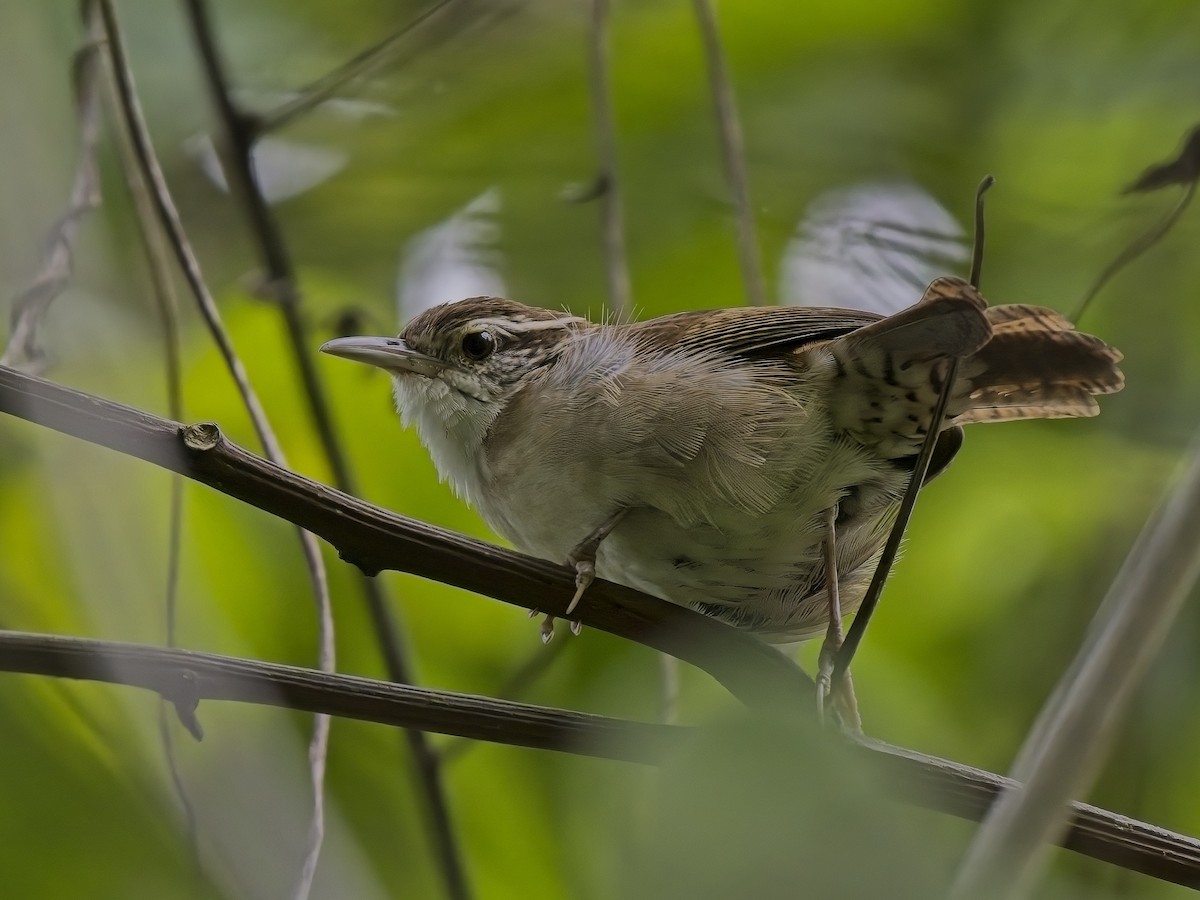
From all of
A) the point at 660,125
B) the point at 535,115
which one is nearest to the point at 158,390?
the point at 535,115

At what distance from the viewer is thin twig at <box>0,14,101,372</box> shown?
2.26 m

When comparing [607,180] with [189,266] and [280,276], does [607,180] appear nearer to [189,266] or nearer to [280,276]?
[280,276]

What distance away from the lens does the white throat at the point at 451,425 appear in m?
2.57

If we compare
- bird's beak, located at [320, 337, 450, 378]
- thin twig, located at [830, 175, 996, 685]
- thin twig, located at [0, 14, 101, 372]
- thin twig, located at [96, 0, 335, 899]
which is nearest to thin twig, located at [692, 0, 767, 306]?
bird's beak, located at [320, 337, 450, 378]

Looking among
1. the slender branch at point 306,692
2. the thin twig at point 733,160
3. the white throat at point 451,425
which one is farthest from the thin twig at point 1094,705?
the white throat at point 451,425

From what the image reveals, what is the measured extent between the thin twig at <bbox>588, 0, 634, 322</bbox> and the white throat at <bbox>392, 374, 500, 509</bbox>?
0.37 meters

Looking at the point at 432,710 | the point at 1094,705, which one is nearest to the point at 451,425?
the point at 432,710

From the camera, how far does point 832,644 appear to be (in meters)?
2.20

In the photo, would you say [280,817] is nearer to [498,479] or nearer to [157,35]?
[498,479]

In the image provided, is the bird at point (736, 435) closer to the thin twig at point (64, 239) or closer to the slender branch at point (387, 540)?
the slender branch at point (387, 540)

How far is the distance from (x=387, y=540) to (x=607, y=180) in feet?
4.13

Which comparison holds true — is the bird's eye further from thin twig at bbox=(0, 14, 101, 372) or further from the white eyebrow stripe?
thin twig at bbox=(0, 14, 101, 372)

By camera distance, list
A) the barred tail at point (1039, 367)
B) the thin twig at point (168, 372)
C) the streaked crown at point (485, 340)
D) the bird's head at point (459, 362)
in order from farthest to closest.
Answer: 1. the streaked crown at point (485, 340)
2. the bird's head at point (459, 362)
3. the barred tail at point (1039, 367)
4. the thin twig at point (168, 372)

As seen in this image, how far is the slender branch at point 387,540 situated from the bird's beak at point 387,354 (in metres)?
0.84
